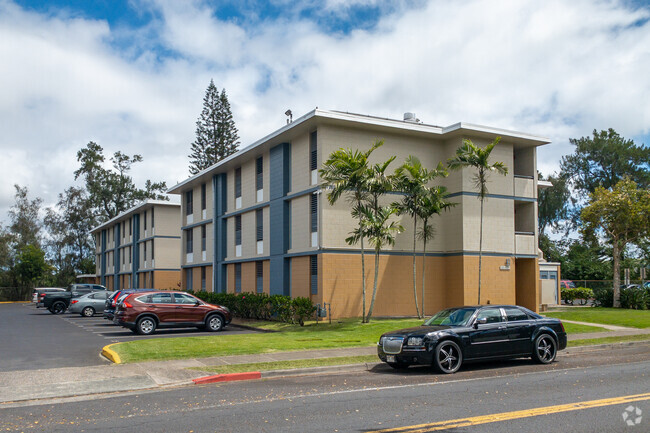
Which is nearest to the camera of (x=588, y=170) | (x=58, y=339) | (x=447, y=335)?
(x=447, y=335)

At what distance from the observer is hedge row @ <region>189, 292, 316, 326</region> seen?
2465 cm

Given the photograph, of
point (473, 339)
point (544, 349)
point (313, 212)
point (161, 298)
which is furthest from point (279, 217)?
point (473, 339)

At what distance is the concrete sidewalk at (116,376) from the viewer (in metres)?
11.1

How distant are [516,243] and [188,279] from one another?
76.4 ft

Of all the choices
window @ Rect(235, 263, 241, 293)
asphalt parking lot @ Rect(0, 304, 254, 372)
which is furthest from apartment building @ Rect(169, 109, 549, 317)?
asphalt parking lot @ Rect(0, 304, 254, 372)

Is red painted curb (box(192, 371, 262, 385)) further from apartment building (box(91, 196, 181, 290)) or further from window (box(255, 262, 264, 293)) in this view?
apartment building (box(91, 196, 181, 290))

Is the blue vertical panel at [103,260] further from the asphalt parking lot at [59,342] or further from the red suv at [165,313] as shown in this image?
the red suv at [165,313]

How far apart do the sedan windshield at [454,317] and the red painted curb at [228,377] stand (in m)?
4.28

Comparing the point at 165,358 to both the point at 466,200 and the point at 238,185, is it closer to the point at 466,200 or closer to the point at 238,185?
the point at 466,200

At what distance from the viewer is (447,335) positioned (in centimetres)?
1296

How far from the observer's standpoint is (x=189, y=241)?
42.6m

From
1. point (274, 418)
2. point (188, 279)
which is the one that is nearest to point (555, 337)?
point (274, 418)

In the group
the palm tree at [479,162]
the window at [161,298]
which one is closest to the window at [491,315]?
the palm tree at [479,162]

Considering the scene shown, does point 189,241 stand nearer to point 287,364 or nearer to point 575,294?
point 575,294
